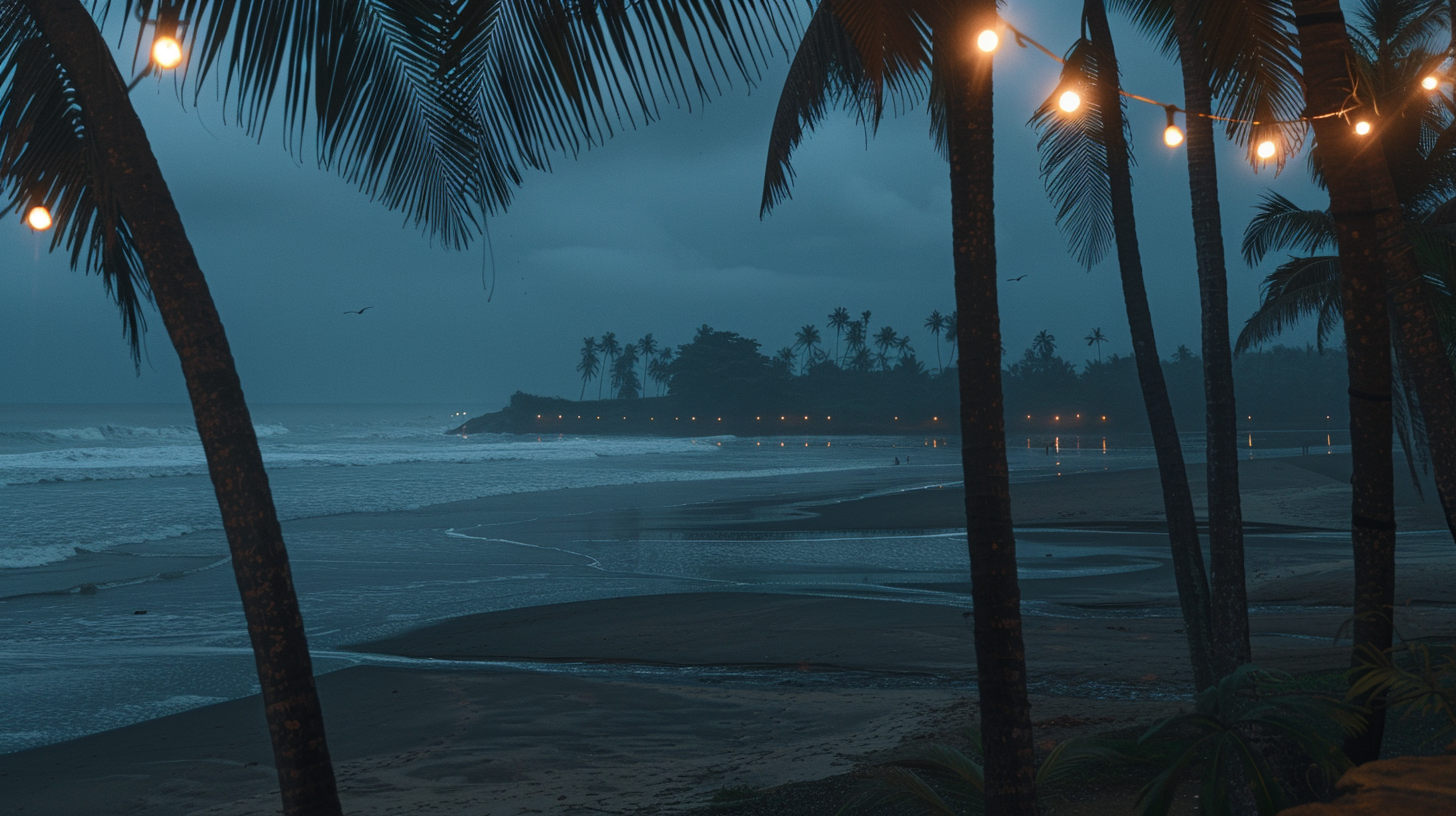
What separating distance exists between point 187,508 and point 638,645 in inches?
977

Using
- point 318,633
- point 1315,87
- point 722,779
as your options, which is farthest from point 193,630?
point 1315,87

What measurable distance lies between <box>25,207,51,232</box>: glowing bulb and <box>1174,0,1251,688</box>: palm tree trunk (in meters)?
6.14

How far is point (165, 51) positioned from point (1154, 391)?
19.5ft

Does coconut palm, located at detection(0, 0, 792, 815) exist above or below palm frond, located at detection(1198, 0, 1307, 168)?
below

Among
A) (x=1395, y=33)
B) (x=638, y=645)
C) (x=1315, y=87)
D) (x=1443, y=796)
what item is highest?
(x=1395, y=33)

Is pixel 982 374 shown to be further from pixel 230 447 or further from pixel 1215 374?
pixel 1215 374

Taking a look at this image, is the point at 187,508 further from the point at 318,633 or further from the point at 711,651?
the point at 711,651

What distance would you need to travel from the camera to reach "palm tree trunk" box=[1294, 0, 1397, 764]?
3.71 meters

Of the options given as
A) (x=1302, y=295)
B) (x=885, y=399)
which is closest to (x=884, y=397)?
(x=885, y=399)

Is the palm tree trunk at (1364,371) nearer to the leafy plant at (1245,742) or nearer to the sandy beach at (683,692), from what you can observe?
the leafy plant at (1245,742)

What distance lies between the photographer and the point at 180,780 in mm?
7199

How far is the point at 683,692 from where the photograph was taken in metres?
9.23

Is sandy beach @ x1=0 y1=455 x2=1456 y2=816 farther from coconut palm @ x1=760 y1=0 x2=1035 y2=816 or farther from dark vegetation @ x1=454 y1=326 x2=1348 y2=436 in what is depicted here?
dark vegetation @ x1=454 y1=326 x2=1348 y2=436

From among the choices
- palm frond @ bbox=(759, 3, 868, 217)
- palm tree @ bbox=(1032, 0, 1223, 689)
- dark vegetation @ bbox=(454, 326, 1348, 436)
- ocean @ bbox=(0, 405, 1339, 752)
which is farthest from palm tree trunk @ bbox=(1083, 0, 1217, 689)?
dark vegetation @ bbox=(454, 326, 1348, 436)
